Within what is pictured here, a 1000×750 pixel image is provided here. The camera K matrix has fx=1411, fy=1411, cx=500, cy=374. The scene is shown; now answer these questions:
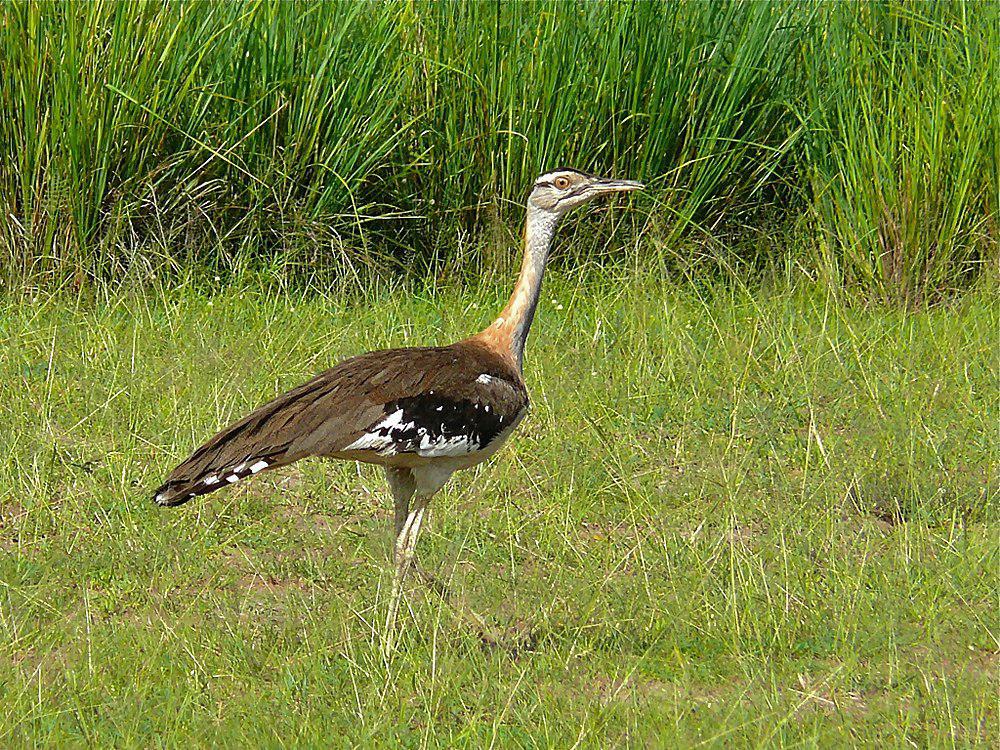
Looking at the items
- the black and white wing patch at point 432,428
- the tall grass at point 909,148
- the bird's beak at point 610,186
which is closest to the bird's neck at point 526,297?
the bird's beak at point 610,186

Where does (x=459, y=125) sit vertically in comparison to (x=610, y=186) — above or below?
below

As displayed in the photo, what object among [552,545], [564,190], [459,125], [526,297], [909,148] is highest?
[564,190]

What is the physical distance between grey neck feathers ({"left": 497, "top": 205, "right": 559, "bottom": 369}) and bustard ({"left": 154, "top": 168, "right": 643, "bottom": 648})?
0.38 feet

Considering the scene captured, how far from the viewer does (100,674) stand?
4.05m

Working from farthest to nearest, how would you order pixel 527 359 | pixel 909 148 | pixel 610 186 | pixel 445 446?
pixel 909 148 < pixel 527 359 < pixel 610 186 < pixel 445 446

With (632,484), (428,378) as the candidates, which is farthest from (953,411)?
(428,378)

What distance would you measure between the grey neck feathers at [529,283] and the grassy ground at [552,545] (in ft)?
2.34

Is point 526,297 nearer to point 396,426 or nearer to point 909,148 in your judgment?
point 396,426

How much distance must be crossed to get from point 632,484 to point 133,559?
1.91 metres

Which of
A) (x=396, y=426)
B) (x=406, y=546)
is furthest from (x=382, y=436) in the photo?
(x=406, y=546)

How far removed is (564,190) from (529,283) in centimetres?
45

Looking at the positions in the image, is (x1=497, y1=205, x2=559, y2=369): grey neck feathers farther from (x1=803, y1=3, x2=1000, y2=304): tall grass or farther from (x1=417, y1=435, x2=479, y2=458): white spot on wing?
(x1=803, y1=3, x2=1000, y2=304): tall grass

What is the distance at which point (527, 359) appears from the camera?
687cm

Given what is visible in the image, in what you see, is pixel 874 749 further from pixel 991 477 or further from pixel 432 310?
pixel 432 310
